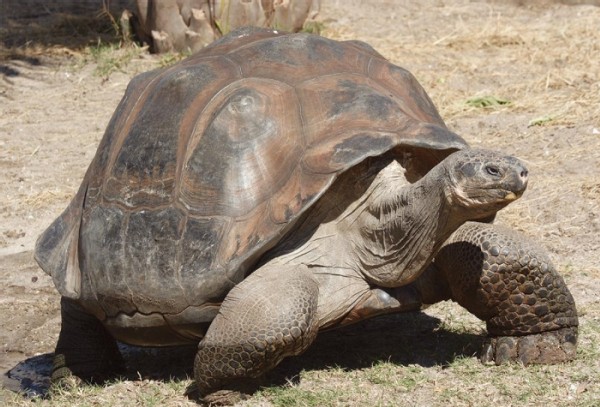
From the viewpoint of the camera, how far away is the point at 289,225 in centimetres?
398

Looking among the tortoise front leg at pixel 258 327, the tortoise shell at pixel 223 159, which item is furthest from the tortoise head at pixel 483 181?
the tortoise front leg at pixel 258 327

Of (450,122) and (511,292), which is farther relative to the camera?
(450,122)

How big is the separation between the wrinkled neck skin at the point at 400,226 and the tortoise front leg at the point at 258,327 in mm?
267

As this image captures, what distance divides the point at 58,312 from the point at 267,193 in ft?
6.75

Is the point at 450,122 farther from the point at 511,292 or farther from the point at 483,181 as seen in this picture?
the point at 483,181

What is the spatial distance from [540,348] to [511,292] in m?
0.27

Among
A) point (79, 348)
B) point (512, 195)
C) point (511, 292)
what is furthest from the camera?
point (79, 348)

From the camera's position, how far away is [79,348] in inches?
191

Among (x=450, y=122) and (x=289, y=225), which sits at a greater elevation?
(x=289, y=225)

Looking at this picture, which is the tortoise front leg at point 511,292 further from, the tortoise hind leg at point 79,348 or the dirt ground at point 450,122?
the tortoise hind leg at point 79,348

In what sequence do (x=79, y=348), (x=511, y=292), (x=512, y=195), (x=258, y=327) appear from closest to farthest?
(x=512, y=195), (x=258, y=327), (x=511, y=292), (x=79, y=348)

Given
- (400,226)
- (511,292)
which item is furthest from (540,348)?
(400,226)

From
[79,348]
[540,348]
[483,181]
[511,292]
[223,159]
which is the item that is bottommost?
[79,348]

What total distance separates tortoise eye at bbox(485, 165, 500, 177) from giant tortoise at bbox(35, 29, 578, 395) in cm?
9
